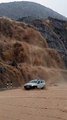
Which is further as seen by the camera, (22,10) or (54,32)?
(22,10)

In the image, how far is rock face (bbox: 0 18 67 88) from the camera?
5116cm

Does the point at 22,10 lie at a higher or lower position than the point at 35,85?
lower

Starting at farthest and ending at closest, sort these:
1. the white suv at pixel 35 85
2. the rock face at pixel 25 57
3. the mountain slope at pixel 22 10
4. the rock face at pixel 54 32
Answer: the mountain slope at pixel 22 10, the rock face at pixel 54 32, the rock face at pixel 25 57, the white suv at pixel 35 85

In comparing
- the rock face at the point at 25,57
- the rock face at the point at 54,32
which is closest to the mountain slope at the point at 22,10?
the rock face at the point at 54,32

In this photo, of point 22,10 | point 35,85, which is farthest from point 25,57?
point 22,10

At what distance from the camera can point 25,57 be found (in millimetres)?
60469

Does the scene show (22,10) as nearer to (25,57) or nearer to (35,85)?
(25,57)

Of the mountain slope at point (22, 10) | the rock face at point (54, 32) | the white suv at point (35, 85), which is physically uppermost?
the white suv at point (35, 85)

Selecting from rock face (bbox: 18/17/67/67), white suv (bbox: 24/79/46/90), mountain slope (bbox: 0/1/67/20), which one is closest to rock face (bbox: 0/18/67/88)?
rock face (bbox: 18/17/67/67)

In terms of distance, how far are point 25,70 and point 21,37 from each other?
46.8 feet

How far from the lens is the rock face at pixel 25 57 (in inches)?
2014

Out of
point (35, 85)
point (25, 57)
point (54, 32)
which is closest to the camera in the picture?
point (35, 85)

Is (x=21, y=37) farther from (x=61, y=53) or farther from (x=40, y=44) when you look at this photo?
(x=61, y=53)

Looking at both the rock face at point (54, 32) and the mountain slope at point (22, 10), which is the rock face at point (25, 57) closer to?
the rock face at point (54, 32)
